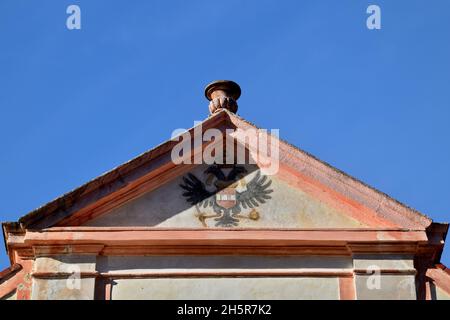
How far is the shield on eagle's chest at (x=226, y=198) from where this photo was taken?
16.0 meters

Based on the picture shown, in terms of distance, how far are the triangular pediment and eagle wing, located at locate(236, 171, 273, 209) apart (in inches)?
0.5

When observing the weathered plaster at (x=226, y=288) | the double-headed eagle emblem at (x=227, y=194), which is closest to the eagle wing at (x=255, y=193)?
the double-headed eagle emblem at (x=227, y=194)

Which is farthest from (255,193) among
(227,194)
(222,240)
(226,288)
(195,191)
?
(226,288)

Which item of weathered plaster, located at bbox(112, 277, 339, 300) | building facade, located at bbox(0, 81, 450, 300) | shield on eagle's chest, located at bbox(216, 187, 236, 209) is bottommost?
weathered plaster, located at bbox(112, 277, 339, 300)

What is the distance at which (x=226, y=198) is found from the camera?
1606 centimetres

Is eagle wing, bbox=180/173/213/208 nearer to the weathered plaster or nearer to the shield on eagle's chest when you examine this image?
the shield on eagle's chest

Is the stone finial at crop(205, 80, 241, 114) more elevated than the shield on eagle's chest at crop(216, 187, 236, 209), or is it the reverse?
the stone finial at crop(205, 80, 241, 114)

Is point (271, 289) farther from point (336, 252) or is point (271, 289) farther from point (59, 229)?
point (59, 229)

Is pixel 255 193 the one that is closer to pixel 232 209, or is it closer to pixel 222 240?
pixel 232 209

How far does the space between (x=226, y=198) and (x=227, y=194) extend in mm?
66

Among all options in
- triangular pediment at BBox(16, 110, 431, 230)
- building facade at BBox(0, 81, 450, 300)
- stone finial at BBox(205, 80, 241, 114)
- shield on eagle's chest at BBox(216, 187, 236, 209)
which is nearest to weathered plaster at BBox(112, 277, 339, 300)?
building facade at BBox(0, 81, 450, 300)

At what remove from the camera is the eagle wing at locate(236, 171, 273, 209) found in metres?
16.0
